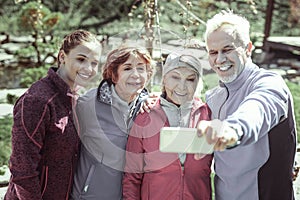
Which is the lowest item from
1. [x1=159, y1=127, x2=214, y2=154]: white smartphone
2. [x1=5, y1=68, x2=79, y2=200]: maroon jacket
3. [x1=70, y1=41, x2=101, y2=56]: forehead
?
[x1=5, y1=68, x2=79, y2=200]: maroon jacket

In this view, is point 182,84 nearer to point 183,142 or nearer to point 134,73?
point 134,73

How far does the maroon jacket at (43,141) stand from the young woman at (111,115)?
61 millimetres

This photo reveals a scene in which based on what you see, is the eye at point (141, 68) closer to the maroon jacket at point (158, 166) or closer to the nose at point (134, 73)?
the nose at point (134, 73)

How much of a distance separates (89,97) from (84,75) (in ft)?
0.28

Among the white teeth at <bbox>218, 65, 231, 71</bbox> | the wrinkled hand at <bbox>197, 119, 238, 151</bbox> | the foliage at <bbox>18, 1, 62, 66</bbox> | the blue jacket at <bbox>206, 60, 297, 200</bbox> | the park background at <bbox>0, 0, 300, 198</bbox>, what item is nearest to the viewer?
the wrinkled hand at <bbox>197, 119, 238, 151</bbox>

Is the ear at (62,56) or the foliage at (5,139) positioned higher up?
→ the ear at (62,56)

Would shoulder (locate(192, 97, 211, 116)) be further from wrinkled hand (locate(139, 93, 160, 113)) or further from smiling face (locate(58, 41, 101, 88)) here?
smiling face (locate(58, 41, 101, 88))

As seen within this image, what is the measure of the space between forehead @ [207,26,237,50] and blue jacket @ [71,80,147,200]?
36 centimetres

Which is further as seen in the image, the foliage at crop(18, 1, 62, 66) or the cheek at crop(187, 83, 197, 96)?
the foliage at crop(18, 1, 62, 66)

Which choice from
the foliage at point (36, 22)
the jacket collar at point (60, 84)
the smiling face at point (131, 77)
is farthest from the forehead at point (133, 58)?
the foliage at point (36, 22)

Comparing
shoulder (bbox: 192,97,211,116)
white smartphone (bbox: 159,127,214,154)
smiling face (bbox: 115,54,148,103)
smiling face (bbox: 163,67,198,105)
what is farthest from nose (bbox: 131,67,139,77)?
white smartphone (bbox: 159,127,214,154)

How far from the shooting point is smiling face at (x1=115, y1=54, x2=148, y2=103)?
6.47ft

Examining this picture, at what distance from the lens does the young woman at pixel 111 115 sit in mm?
1983

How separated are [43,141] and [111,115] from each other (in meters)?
0.26
